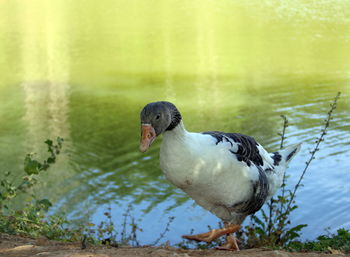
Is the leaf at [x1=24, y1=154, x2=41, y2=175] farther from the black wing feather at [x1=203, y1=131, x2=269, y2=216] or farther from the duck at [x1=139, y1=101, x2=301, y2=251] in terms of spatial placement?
the black wing feather at [x1=203, y1=131, x2=269, y2=216]

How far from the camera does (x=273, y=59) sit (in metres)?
13.9

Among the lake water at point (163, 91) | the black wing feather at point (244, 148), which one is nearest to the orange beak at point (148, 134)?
the black wing feather at point (244, 148)

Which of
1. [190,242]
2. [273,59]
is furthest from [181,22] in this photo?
[190,242]

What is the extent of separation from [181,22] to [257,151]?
52.7 feet

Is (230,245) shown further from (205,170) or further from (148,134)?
(148,134)

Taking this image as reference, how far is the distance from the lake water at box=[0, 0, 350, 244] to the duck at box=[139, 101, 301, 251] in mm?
1454

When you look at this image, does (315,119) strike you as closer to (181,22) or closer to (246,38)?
(246,38)

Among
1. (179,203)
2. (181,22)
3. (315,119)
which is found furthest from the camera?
(181,22)

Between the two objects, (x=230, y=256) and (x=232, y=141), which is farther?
(x=232, y=141)

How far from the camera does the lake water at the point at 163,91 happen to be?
256 inches

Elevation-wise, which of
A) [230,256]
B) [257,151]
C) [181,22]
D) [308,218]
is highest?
[181,22]

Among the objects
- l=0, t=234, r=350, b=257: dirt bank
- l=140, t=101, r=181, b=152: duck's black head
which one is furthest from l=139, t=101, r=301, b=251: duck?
l=0, t=234, r=350, b=257: dirt bank

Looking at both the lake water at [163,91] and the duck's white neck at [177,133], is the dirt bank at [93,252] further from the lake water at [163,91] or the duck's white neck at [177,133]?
the lake water at [163,91]

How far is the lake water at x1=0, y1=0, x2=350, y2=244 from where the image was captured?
6.49 meters
